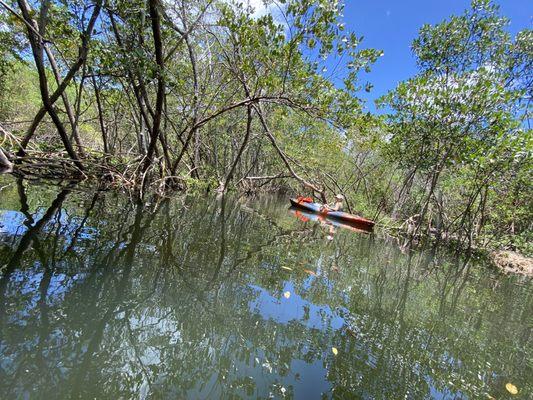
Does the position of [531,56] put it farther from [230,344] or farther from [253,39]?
[230,344]

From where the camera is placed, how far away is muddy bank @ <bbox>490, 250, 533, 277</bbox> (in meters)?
10.9

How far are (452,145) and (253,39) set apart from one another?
26.1 ft

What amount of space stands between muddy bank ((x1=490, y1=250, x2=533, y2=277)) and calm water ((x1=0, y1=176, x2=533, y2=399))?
668cm

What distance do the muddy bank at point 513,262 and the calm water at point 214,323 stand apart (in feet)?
21.9

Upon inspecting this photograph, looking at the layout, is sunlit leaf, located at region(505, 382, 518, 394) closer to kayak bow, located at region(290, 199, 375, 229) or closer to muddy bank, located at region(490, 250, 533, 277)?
kayak bow, located at region(290, 199, 375, 229)

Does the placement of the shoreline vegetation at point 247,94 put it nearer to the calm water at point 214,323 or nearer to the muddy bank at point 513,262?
the muddy bank at point 513,262

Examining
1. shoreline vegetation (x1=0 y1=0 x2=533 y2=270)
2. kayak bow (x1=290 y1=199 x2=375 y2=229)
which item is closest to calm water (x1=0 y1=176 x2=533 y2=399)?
shoreline vegetation (x1=0 y1=0 x2=533 y2=270)

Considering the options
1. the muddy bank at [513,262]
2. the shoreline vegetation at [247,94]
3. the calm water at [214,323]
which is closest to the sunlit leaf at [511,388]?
the calm water at [214,323]

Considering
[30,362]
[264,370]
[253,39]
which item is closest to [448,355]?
[264,370]

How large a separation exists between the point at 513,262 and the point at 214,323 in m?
13.0

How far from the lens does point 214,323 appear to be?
8.64 feet

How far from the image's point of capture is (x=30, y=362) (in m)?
1.75

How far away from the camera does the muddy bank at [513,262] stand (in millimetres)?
10945

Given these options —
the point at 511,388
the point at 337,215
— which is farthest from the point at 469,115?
the point at 511,388
